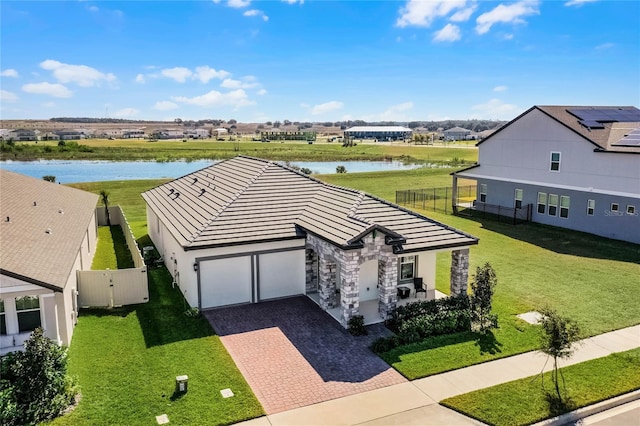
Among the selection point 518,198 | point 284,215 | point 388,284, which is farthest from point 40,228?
point 518,198

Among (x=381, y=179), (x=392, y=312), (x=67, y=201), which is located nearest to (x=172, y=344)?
(x=392, y=312)

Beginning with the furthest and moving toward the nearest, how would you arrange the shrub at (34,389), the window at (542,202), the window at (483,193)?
the window at (483,193) < the window at (542,202) < the shrub at (34,389)

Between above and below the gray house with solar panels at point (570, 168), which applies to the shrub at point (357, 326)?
below

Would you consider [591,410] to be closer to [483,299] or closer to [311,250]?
[483,299]

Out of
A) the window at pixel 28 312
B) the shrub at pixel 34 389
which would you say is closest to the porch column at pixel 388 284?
the shrub at pixel 34 389

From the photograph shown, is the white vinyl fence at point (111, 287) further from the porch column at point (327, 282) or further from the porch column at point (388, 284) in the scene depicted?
the porch column at point (388, 284)

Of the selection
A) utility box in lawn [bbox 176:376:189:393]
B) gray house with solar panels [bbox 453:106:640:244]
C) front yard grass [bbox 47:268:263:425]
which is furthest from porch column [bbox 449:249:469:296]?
gray house with solar panels [bbox 453:106:640:244]
